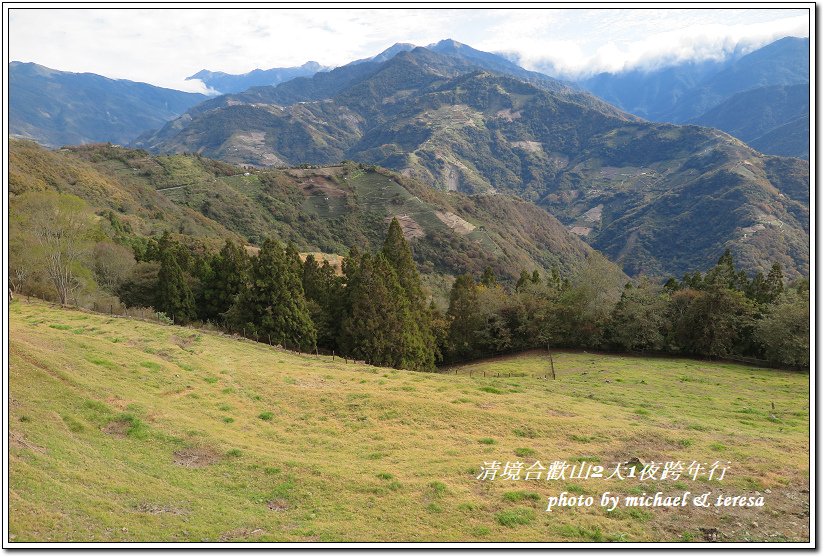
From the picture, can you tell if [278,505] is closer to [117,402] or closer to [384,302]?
[117,402]

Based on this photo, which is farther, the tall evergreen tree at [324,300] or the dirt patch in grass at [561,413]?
Result: the tall evergreen tree at [324,300]

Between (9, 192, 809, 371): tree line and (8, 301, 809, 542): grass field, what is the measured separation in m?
11.2

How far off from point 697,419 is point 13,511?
27.9 meters

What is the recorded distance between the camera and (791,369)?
46.4 metres

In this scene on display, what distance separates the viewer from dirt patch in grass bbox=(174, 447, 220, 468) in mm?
16062

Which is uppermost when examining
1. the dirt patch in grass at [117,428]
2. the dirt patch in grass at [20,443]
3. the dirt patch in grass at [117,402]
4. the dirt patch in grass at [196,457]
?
the dirt patch in grass at [20,443]

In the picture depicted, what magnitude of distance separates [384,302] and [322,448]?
27300mm

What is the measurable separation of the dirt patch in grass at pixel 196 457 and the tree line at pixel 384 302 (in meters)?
24.9

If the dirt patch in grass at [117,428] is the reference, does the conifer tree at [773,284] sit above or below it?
above

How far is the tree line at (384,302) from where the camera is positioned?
40312 mm

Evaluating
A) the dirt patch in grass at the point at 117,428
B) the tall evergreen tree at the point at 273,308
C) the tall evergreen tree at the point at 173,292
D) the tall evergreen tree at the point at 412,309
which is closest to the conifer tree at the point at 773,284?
the tall evergreen tree at the point at 412,309

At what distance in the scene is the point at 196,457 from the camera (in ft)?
54.2

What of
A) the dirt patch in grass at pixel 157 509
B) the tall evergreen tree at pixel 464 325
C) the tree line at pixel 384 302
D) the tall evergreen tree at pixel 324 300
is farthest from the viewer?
the tall evergreen tree at pixel 464 325

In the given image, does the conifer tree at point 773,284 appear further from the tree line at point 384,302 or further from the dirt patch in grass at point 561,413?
the dirt patch in grass at point 561,413
